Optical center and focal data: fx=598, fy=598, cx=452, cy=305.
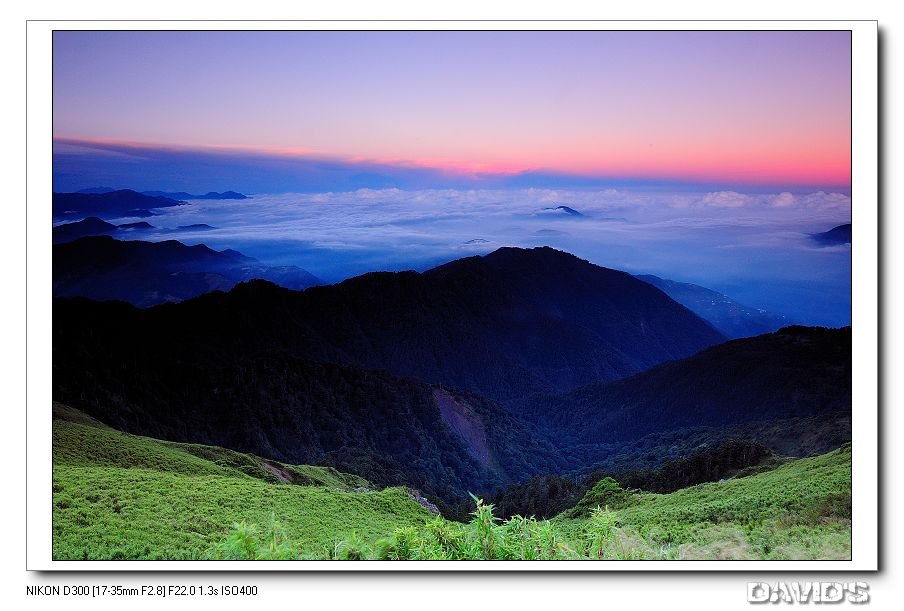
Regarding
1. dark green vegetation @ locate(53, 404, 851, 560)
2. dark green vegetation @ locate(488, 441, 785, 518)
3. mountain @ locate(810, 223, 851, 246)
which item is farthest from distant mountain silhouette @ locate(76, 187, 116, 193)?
mountain @ locate(810, 223, 851, 246)

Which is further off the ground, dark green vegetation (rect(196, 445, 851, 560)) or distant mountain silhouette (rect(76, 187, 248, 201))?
distant mountain silhouette (rect(76, 187, 248, 201))

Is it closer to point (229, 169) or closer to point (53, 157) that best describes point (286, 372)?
point (229, 169)

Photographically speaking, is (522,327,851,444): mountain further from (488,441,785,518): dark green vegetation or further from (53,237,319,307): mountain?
(53,237,319,307): mountain

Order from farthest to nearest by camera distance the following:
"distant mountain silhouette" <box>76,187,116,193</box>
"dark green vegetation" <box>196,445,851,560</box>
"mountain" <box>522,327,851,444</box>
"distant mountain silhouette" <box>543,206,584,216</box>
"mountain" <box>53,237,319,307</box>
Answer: "mountain" <box>522,327,851,444</box>, "distant mountain silhouette" <box>543,206,584,216</box>, "mountain" <box>53,237,319,307</box>, "distant mountain silhouette" <box>76,187,116,193</box>, "dark green vegetation" <box>196,445,851,560</box>

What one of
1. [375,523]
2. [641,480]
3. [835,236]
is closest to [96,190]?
[375,523]

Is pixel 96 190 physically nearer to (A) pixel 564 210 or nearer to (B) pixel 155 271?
(B) pixel 155 271

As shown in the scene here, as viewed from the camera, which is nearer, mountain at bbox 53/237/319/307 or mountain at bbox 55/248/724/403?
mountain at bbox 53/237/319/307

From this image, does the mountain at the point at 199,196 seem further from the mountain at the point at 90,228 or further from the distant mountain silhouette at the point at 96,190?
the distant mountain silhouette at the point at 96,190
